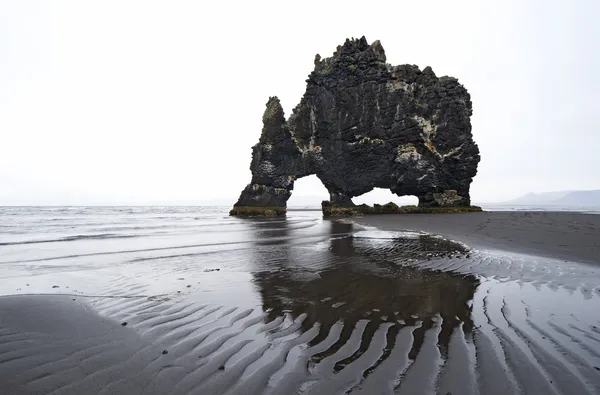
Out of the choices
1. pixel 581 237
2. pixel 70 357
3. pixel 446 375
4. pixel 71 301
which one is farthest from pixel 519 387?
pixel 581 237

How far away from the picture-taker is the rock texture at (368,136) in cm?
5481

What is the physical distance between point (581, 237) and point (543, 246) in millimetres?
4414

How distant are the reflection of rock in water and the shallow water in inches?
1.5

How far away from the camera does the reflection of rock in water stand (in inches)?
191

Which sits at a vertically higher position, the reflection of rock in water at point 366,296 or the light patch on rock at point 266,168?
the light patch on rock at point 266,168

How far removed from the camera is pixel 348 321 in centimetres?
517

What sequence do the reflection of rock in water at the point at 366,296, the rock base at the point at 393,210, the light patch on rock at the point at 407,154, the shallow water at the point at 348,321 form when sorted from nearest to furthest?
1. the shallow water at the point at 348,321
2. the reflection of rock in water at the point at 366,296
3. the rock base at the point at 393,210
4. the light patch on rock at the point at 407,154

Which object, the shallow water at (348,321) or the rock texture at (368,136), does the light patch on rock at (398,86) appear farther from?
the shallow water at (348,321)

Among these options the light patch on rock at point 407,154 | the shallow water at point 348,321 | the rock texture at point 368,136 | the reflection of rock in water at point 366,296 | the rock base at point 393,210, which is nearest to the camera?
the shallow water at point 348,321

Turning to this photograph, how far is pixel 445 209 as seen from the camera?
167ft

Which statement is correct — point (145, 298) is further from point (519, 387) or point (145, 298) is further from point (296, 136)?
point (296, 136)

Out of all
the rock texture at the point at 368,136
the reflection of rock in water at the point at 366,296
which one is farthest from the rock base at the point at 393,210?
the reflection of rock in water at the point at 366,296

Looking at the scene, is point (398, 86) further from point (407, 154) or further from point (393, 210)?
point (393, 210)

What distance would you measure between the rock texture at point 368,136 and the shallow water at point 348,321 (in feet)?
155
